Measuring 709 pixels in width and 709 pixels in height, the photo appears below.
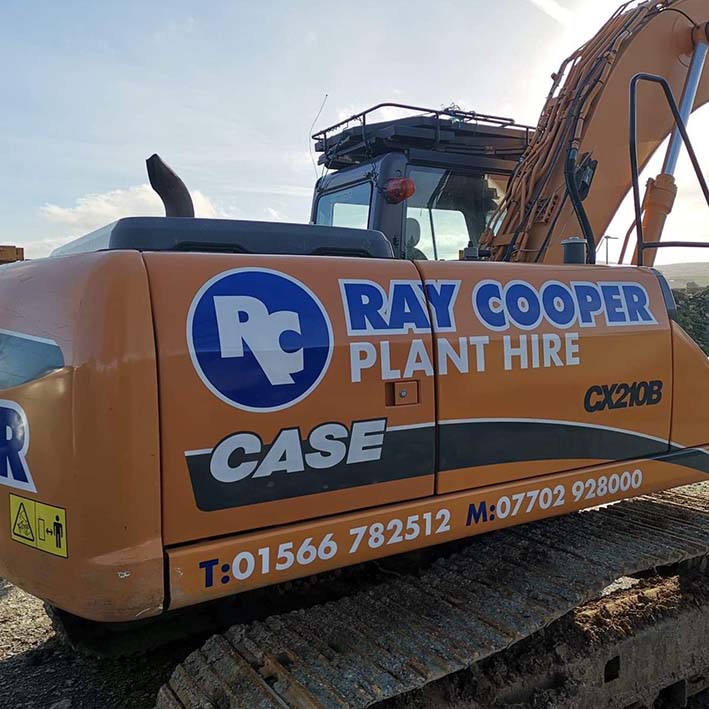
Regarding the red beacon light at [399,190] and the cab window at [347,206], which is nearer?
the red beacon light at [399,190]

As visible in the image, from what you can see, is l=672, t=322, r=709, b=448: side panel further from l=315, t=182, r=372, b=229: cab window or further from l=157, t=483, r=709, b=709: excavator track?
l=315, t=182, r=372, b=229: cab window

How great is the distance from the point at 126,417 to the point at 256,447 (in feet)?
1.08

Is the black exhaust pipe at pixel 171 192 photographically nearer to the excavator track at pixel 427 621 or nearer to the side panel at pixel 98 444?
the side panel at pixel 98 444

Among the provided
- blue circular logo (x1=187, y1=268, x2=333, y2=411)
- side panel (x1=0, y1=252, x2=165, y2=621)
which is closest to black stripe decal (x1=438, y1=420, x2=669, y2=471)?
blue circular logo (x1=187, y1=268, x2=333, y2=411)

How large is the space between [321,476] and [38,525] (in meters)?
0.71

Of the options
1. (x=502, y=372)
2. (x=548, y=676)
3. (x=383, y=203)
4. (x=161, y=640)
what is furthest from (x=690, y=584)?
(x=383, y=203)

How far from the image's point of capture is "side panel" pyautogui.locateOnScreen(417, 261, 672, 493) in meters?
2.16

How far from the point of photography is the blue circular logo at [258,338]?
5.77ft

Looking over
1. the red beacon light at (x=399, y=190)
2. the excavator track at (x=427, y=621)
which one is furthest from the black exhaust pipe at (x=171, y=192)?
the red beacon light at (x=399, y=190)

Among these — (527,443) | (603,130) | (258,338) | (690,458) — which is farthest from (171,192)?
(603,130)

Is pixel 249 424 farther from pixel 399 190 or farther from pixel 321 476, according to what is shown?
pixel 399 190

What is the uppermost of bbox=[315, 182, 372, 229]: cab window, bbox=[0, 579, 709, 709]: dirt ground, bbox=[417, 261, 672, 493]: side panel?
bbox=[315, 182, 372, 229]: cab window

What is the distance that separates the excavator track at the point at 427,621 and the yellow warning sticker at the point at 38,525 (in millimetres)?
516

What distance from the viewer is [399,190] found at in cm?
388
